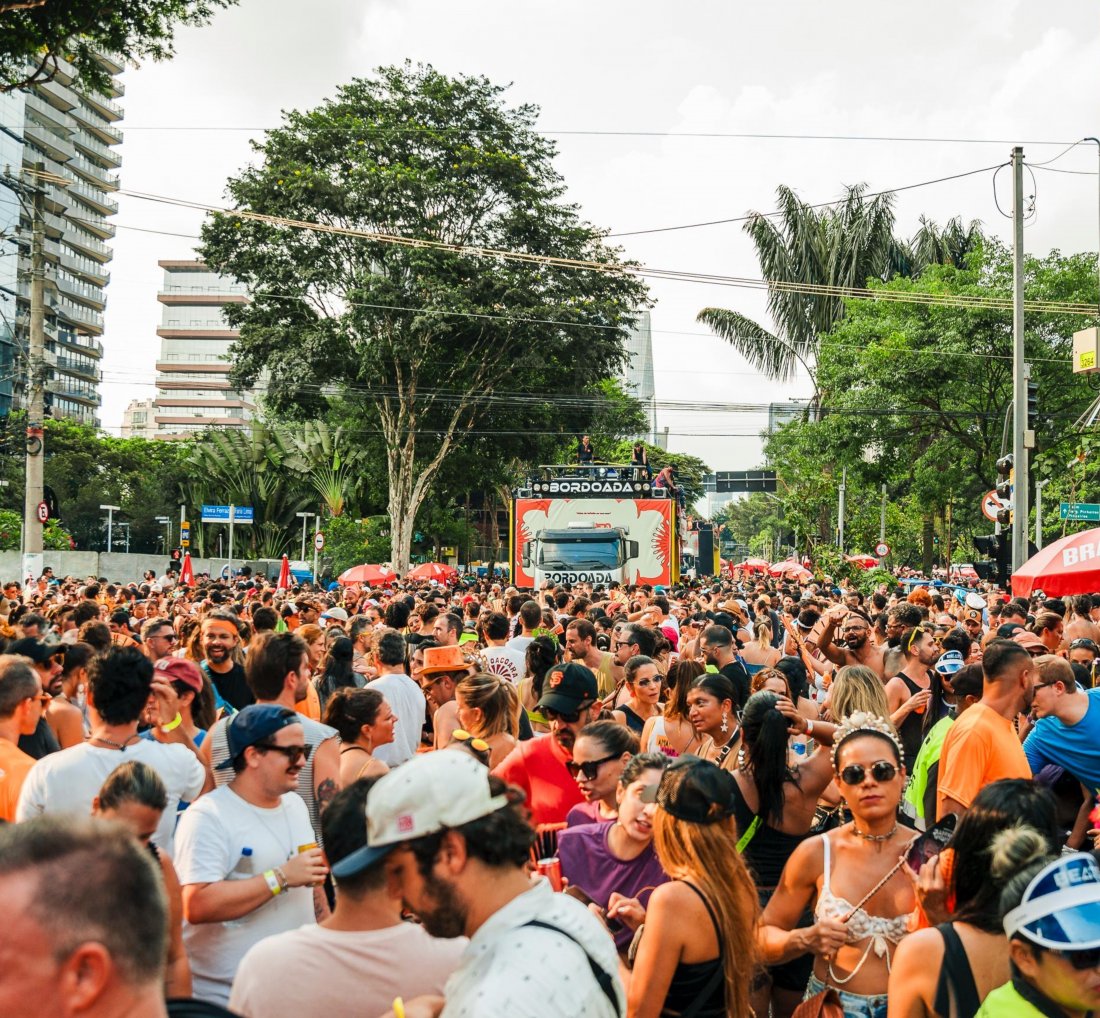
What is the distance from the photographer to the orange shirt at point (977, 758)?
5008 mm

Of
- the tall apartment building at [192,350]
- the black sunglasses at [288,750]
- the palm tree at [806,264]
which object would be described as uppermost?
A: the tall apartment building at [192,350]

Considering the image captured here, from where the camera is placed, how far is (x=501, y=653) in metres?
9.13

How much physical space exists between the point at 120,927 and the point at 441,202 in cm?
3139

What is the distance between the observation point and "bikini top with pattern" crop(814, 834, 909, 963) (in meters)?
3.67

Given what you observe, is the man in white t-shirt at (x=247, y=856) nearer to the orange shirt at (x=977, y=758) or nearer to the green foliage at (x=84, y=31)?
the orange shirt at (x=977, y=758)

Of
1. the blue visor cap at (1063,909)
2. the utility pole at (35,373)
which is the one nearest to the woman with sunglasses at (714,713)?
the blue visor cap at (1063,909)

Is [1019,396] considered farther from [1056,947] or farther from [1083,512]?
[1056,947]

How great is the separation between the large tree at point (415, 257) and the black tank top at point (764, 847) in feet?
89.1

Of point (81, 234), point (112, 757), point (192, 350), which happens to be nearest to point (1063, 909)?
point (112, 757)

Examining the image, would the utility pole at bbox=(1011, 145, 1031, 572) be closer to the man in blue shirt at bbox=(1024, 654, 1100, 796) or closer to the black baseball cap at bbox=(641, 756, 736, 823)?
the man in blue shirt at bbox=(1024, 654, 1100, 796)

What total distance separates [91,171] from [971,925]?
367ft

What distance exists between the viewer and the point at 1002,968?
2891 millimetres

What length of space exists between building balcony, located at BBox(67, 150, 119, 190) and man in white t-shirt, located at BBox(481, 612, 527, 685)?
322ft

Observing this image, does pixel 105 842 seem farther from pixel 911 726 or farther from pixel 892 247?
pixel 892 247
